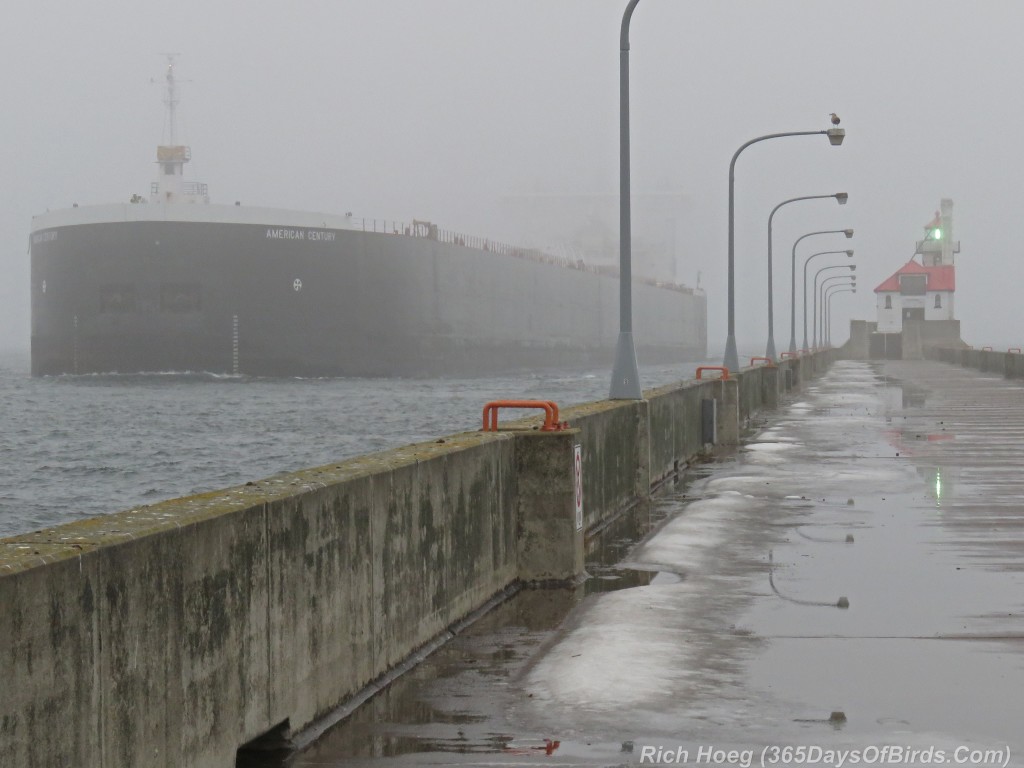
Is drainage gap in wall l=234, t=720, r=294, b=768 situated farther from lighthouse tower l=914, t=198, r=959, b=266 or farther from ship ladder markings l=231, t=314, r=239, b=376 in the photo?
lighthouse tower l=914, t=198, r=959, b=266

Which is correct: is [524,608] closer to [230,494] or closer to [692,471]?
[230,494]

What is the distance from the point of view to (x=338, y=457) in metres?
41.4

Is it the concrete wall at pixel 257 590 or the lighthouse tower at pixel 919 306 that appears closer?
the concrete wall at pixel 257 590

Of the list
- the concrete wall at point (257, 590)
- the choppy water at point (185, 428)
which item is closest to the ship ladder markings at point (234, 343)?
the choppy water at point (185, 428)

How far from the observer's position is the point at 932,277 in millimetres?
131000

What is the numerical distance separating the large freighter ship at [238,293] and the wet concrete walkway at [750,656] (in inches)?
2542

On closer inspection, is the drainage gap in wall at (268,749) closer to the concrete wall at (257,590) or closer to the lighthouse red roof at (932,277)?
the concrete wall at (257,590)

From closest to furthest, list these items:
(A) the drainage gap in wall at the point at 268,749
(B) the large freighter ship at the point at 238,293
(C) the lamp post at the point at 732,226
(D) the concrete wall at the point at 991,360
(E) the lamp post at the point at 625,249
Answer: (A) the drainage gap in wall at the point at 268,749
(E) the lamp post at the point at 625,249
(C) the lamp post at the point at 732,226
(D) the concrete wall at the point at 991,360
(B) the large freighter ship at the point at 238,293

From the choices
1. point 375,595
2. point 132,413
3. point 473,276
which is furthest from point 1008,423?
point 473,276

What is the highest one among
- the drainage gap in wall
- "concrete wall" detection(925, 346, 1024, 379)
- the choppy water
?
"concrete wall" detection(925, 346, 1024, 379)

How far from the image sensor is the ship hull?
76188 mm

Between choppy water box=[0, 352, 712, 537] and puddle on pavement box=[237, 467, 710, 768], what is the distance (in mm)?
19682

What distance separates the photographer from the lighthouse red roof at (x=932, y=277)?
428 ft

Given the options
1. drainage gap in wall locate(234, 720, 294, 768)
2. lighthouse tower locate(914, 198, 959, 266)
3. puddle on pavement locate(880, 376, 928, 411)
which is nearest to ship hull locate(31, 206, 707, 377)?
puddle on pavement locate(880, 376, 928, 411)
